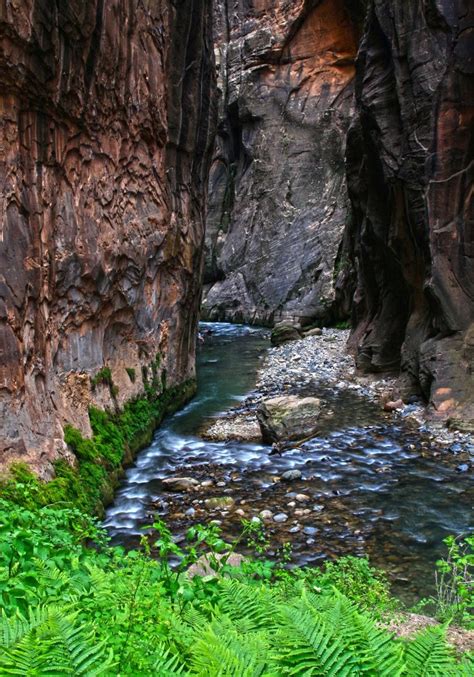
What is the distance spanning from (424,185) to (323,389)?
5.80 m

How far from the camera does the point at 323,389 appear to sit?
1473 centimetres

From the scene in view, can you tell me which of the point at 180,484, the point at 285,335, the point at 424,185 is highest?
the point at 424,185

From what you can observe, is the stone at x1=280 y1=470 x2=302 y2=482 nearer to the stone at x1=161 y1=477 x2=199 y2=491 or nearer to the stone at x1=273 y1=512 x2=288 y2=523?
the stone at x1=273 y1=512 x2=288 y2=523

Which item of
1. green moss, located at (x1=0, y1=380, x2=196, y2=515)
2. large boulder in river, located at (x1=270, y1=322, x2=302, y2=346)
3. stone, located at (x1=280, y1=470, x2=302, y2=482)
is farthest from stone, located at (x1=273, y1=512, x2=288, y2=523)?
large boulder in river, located at (x1=270, y1=322, x2=302, y2=346)

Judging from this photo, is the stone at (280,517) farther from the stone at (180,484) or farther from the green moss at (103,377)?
the green moss at (103,377)

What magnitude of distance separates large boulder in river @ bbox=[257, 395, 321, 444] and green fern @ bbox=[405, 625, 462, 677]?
7994mm

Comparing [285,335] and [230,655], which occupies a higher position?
[230,655]

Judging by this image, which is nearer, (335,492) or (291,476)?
(335,492)

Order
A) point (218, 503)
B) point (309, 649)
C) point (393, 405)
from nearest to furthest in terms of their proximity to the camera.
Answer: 1. point (309, 649)
2. point (218, 503)
3. point (393, 405)

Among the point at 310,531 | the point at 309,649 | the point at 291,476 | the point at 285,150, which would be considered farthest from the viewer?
the point at 285,150

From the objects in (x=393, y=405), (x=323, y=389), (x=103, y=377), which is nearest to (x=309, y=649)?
(x=103, y=377)

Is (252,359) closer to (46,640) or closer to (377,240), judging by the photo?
(377,240)

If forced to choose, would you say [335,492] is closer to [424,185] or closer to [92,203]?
[92,203]

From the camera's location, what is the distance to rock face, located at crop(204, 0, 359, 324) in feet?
107
